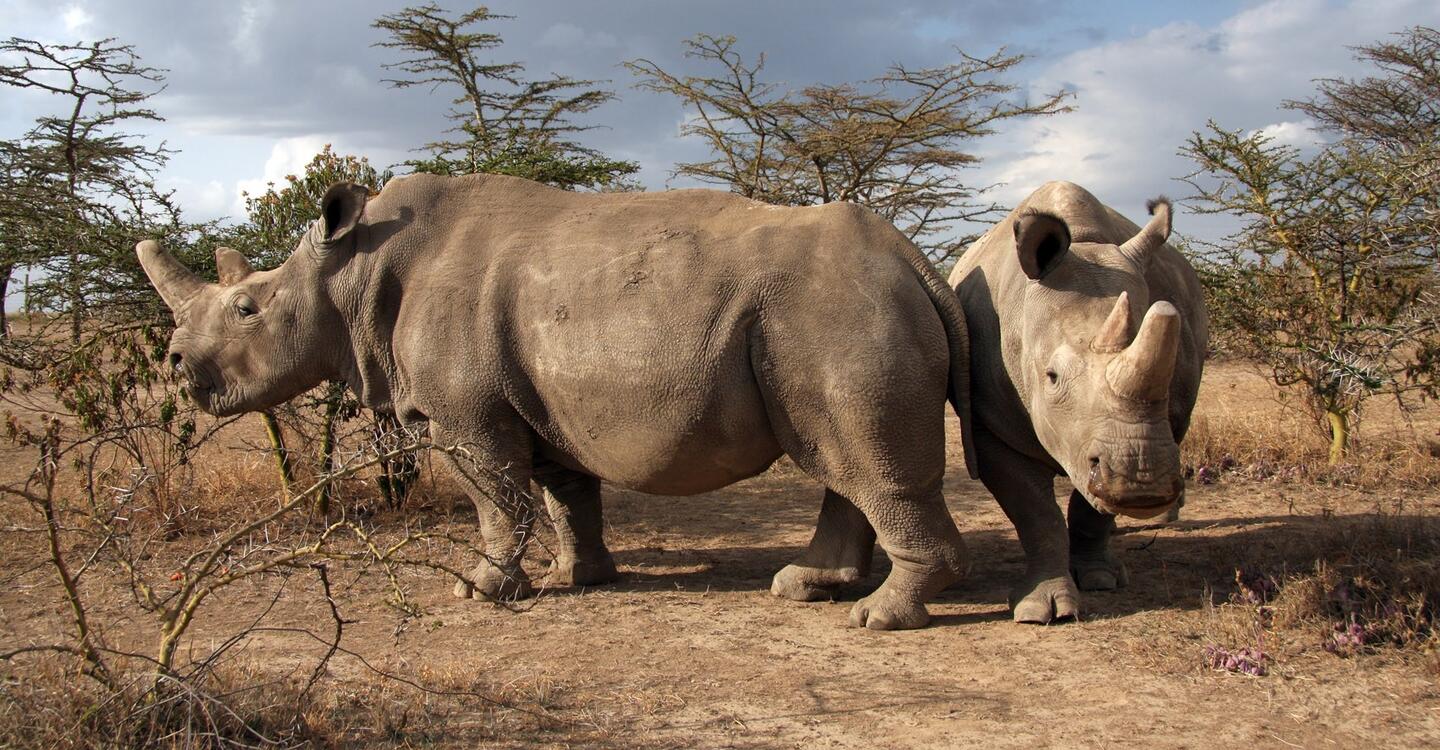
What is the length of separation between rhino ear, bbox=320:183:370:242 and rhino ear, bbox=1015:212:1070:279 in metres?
3.42

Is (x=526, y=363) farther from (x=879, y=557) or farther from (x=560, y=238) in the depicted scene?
(x=879, y=557)

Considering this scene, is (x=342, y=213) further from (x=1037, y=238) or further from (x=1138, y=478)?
(x=1138, y=478)

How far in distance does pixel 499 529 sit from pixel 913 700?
8.34 ft

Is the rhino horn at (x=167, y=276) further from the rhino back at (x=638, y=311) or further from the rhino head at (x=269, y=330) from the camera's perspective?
the rhino back at (x=638, y=311)

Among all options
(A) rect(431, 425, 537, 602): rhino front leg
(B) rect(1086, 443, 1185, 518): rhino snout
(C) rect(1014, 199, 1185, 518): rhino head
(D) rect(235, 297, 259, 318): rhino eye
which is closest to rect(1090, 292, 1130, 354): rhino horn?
(C) rect(1014, 199, 1185, 518): rhino head

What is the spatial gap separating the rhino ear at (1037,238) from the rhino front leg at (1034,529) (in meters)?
0.94

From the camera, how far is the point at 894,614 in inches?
217

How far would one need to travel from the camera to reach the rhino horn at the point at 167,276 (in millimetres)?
6688

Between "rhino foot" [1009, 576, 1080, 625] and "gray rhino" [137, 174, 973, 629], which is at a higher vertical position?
"gray rhino" [137, 174, 973, 629]

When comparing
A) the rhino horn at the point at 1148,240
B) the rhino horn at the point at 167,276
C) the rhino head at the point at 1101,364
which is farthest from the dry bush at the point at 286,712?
the rhino horn at the point at 1148,240

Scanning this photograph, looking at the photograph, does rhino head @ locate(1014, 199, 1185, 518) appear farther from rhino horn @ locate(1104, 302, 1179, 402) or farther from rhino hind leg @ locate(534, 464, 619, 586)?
rhino hind leg @ locate(534, 464, 619, 586)

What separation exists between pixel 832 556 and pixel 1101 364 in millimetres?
1933

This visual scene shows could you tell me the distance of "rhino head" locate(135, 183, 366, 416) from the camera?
6262 mm

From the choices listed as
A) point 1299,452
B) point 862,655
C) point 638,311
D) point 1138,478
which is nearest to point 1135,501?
point 1138,478
